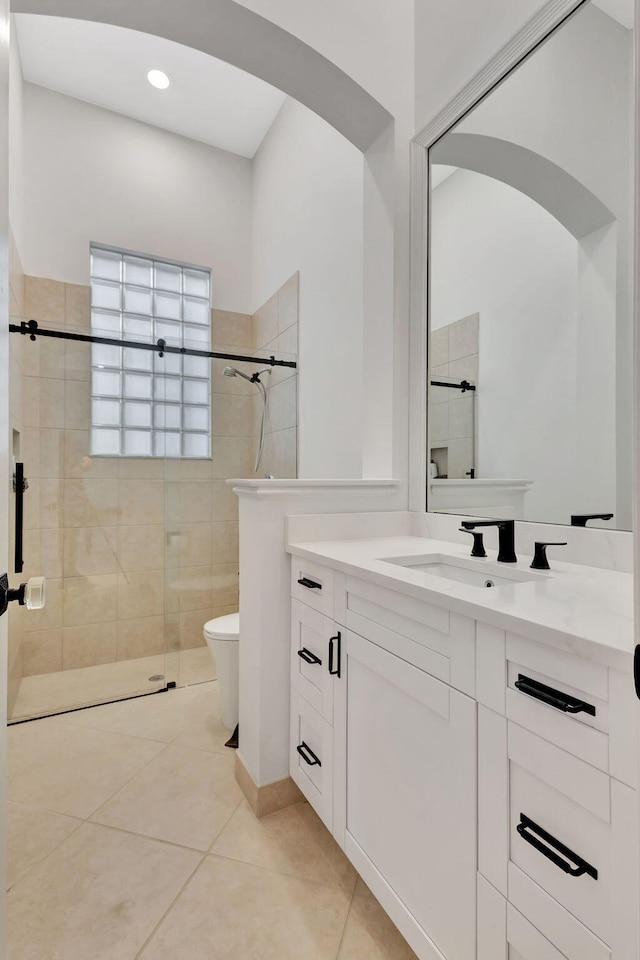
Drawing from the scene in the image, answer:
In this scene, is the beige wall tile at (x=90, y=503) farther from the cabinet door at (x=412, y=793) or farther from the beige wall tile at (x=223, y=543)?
the cabinet door at (x=412, y=793)

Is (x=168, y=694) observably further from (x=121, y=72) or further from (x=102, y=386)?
(x=121, y=72)

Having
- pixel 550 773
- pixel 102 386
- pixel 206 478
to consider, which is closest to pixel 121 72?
pixel 102 386

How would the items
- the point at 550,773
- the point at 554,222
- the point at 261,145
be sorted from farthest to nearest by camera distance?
the point at 261,145 → the point at 554,222 → the point at 550,773

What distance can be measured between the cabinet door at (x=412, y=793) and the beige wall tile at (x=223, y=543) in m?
1.72

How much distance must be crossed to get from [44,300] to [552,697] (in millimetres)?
3319

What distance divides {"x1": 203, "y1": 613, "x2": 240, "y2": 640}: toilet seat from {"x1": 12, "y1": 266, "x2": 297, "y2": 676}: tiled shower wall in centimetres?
62

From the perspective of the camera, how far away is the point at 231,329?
3568 millimetres

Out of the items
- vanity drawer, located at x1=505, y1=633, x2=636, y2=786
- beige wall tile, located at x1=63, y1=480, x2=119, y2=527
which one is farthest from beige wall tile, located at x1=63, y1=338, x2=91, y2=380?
vanity drawer, located at x1=505, y1=633, x2=636, y2=786

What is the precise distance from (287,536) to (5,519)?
0.88m

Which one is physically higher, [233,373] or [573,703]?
[233,373]

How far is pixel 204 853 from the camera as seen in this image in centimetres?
137

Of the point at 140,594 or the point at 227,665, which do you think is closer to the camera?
the point at 227,665

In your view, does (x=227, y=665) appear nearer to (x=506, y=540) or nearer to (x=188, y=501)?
(x=188, y=501)

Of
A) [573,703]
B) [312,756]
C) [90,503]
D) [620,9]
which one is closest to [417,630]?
[573,703]
